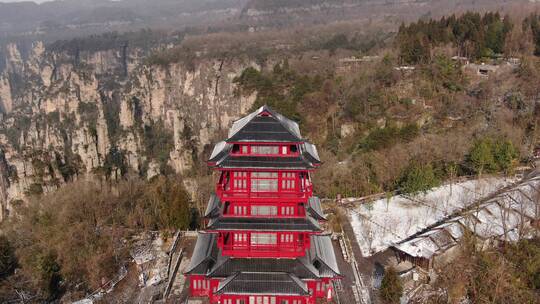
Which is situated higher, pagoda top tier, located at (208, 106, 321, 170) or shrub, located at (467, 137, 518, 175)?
pagoda top tier, located at (208, 106, 321, 170)

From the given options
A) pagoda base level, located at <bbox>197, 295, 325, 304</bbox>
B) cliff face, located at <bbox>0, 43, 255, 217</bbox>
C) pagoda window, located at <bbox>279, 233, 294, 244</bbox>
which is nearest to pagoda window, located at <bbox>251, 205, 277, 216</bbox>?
pagoda window, located at <bbox>279, 233, 294, 244</bbox>

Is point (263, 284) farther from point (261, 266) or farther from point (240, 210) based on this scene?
point (240, 210)

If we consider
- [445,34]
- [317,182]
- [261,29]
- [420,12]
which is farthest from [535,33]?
[261,29]

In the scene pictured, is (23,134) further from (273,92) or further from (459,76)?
(459,76)

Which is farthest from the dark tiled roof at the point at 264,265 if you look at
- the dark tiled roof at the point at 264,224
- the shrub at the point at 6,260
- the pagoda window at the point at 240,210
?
the shrub at the point at 6,260

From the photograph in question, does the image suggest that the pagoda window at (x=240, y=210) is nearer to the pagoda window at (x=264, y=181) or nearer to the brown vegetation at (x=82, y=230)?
the pagoda window at (x=264, y=181)

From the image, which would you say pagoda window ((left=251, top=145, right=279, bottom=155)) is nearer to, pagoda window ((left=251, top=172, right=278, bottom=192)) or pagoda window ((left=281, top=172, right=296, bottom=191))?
pagoda window ((left=251, top=172, right=278, bottom=192))
